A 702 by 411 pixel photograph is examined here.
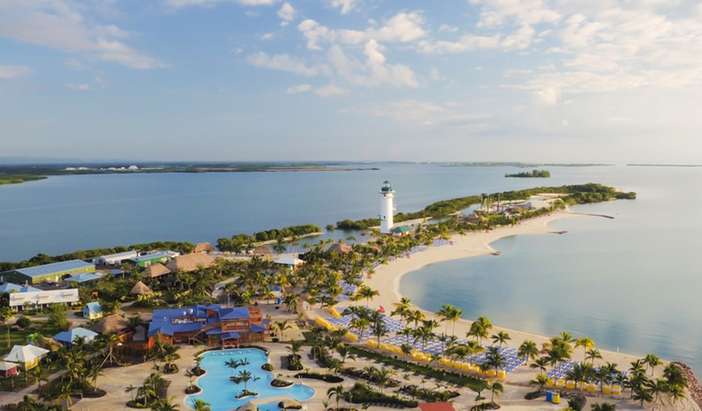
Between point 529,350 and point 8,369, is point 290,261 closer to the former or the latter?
point 8,369

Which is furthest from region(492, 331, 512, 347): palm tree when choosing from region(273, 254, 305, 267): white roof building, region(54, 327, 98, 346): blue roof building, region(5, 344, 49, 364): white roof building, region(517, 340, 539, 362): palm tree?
region(5, 344, 49, 364): white roof building

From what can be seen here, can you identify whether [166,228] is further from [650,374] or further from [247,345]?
[650,374]

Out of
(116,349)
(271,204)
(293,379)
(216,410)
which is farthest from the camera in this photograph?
(271,204)

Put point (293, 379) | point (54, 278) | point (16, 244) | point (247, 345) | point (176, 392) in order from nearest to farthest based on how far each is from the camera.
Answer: point (176, 392) < point (293, 379) < point (247, 345) < point (54, 278) < point (16, 244)

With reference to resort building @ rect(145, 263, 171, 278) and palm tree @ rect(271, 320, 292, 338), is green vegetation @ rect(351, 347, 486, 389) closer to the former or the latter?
palm tree @ rect(271, 320, 292, 338)

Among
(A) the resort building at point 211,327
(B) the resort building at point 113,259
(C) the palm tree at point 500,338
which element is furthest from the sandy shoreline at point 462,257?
(B) the resort building at point 113,259

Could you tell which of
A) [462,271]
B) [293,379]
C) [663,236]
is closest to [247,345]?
[293,379]

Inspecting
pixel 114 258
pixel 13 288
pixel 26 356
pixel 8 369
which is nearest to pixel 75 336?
pixel 26 356
